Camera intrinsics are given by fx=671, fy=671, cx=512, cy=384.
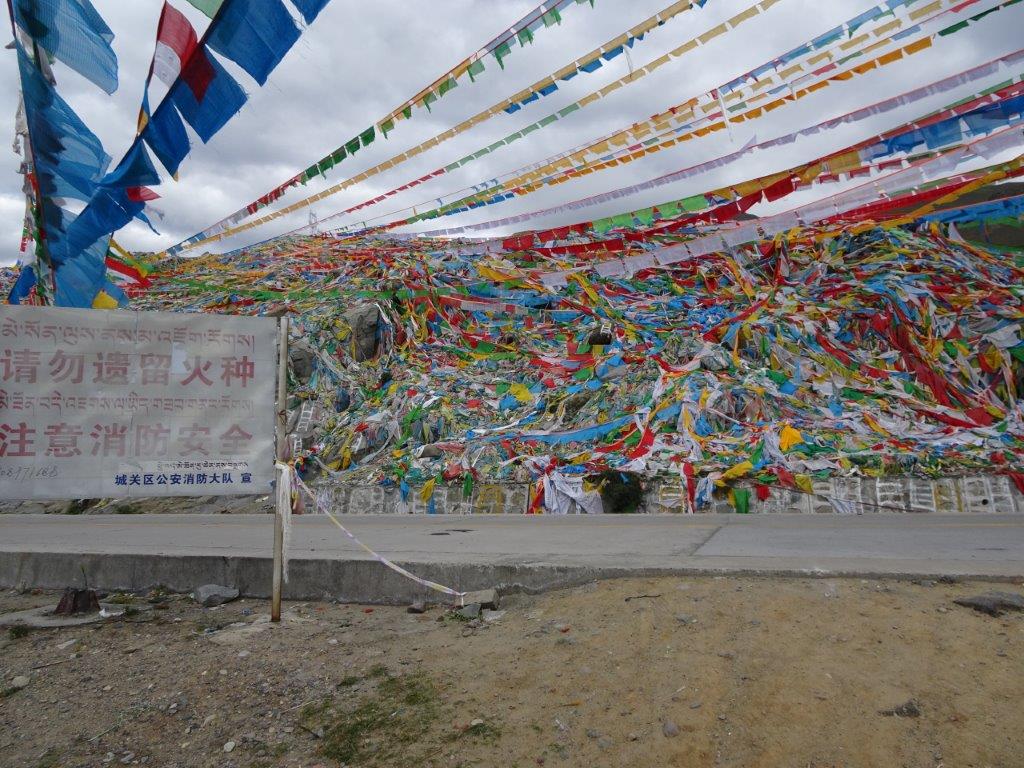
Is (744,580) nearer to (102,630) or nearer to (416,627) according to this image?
(416,627)

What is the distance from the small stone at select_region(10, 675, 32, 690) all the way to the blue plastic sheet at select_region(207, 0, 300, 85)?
4.09 meters

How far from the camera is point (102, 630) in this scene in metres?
4.04

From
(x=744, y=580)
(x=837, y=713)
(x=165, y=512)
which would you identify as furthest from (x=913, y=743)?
(x=165, y=512)

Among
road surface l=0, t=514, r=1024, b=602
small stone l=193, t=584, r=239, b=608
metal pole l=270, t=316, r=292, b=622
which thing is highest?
metal pole l=270, t=316, r=292, b=622

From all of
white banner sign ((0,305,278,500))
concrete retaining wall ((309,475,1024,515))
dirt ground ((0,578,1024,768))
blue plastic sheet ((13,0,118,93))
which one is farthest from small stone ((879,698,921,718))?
blue plastic sheet ((13,0,118,93))

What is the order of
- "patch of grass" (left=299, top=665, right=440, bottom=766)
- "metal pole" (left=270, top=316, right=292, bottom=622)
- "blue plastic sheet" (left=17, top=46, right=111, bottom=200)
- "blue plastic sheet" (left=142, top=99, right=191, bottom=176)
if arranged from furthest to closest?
"blue plastic sheet" (left=17, top=46, right=111, bottom=200) < "blue plastic sheet" (left=142, top=99, right=191, bottom=176) < "metal pole" (left=270, top=316, right=292, bottom=622) < "patch of grass" (left=299, top=665, right=440, bottom=766)

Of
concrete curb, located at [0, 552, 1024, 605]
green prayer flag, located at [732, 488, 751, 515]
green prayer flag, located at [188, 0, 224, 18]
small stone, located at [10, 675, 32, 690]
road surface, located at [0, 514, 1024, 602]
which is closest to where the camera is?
small stone, located at [10, 675, 32, 690]

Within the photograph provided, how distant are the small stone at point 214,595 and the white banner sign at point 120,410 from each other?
99 cm

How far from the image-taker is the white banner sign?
3932 mm

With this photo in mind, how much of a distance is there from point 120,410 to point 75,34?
3.77 metres

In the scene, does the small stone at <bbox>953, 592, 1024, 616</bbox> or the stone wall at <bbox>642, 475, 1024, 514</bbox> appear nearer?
the small stone at <bbox>953, 592, 1024, 616</bbox>

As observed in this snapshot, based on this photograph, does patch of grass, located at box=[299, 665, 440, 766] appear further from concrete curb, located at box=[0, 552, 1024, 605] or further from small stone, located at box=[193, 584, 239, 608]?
small stone, located at box=[193, 584, 239, 608]

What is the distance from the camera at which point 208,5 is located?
14.9 feet

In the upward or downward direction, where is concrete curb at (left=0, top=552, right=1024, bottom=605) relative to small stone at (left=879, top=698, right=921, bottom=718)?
upward
